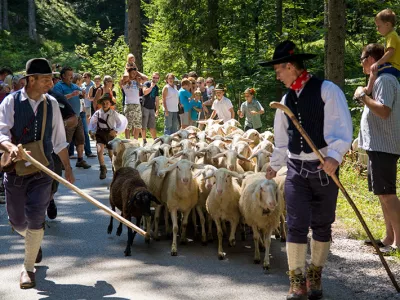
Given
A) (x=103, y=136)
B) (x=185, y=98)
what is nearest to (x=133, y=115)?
(x=185, y=98)

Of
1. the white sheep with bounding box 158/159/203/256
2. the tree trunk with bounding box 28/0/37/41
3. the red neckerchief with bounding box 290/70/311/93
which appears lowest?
the white sheep with bounding box 158/159/203/256

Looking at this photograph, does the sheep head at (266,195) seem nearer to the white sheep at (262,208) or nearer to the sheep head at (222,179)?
the white sheep at (262,208)

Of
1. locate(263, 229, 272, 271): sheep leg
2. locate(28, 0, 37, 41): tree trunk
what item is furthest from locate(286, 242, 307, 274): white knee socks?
locate(28, 0, 37, 41): tree trunk

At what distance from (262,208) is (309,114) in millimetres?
2271

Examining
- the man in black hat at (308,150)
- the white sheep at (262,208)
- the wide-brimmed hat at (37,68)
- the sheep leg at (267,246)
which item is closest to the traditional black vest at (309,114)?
the man in black hat at (308,150)

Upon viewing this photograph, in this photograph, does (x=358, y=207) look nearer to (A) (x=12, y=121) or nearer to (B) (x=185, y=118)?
(A) (x=12, y=121)

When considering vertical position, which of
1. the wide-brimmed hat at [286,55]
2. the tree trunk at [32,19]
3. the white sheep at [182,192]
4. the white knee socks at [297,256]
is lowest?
the white knee socks at [297,256]

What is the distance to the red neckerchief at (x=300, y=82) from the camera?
5.46m

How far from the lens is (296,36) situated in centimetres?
2238

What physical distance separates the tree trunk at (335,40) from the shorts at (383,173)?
13.9 ft

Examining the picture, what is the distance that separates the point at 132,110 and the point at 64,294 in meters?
10.5

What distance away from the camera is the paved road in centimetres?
600

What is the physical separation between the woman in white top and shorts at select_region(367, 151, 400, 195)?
428 inches

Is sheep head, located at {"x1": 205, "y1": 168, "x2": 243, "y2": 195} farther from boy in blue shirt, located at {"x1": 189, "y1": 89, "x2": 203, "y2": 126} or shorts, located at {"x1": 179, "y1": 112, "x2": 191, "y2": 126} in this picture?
shorts, located at {"x1": 179, "y1": 112, "x2": 191, "y2": 126}
